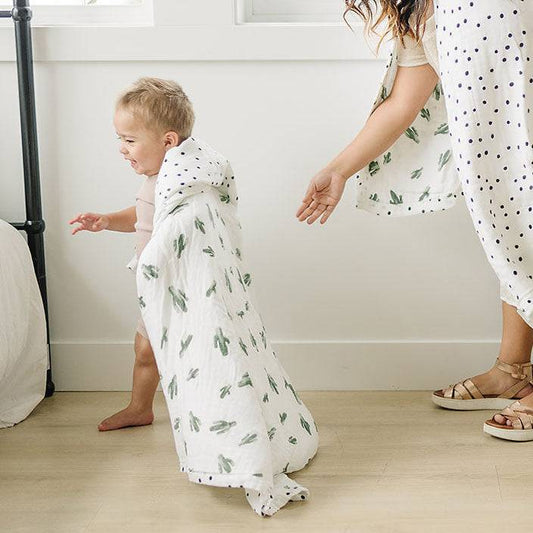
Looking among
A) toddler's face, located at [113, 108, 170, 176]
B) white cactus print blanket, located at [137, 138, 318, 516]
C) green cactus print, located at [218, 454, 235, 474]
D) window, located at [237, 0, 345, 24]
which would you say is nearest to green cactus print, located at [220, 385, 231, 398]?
white cactus print blanket, located at [137, 138, 318, 516]

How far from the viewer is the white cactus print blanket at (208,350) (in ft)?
5.04

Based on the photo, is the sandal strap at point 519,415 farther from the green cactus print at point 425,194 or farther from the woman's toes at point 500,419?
the green cactus print at point 425,194

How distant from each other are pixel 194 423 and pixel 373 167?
73cm

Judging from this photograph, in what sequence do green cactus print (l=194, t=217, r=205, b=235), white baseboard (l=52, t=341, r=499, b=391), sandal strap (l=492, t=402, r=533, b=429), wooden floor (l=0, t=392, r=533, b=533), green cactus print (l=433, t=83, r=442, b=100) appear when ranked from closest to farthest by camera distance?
wooden floor (l=0, t=392, r=533, b=533) → green cactus print (l=194, t=217, r=205, b=235) → sandal strap (l=492, t=402, r=533, b=429) → green cactus print (l=433, t=83, r=442, b=100) → white baseboard (l=52, t=341, r=499, b=391)

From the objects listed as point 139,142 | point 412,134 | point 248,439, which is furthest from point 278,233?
point 248,439

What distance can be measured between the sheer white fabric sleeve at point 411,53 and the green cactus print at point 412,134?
155 mm

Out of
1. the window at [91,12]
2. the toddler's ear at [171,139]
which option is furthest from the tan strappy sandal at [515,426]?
the window at [91,12]

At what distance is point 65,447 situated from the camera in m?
1.84

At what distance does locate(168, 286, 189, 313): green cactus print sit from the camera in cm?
158

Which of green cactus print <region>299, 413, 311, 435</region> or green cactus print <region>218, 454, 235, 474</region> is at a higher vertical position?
green cactus print <region>218, 454, 235, 474</region>

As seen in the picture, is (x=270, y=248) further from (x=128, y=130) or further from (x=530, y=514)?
(x=530, y=514)

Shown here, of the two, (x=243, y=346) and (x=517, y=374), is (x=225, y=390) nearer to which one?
(x=243, y=346)

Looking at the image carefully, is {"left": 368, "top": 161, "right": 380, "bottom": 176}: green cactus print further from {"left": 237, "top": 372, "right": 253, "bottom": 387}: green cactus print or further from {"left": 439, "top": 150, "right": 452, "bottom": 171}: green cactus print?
{"left": 237, "top": 372, "right": 253, "bottom": 387}: green cactus print

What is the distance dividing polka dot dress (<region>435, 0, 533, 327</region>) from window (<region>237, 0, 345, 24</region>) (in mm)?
501
